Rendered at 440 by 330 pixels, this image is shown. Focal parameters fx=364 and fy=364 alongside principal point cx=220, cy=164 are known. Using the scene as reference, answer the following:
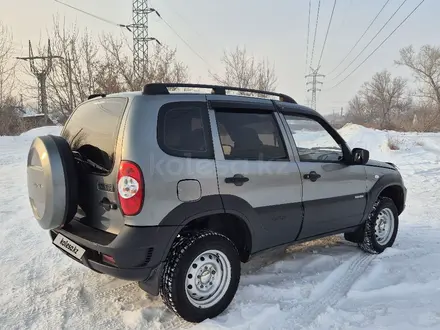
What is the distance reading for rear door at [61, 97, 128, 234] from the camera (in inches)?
110

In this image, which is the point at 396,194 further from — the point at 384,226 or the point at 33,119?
the point at 33,119

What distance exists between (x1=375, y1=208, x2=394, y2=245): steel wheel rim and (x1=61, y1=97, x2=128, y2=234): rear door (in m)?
3.42

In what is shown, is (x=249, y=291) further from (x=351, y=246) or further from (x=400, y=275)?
(x=351, y=246)

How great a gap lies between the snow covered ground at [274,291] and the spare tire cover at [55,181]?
2.69ft

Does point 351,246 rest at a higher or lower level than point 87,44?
lower

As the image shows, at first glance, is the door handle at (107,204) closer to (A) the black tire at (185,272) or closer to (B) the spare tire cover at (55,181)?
(B) the spare tire cover at (55,181)

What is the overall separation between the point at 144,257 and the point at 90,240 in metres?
0.47

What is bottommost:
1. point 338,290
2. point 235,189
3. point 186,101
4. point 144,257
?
point 338,290

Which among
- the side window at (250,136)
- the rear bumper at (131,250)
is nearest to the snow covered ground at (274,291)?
the rear bumper at (131,250)

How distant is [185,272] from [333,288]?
5.29 feet

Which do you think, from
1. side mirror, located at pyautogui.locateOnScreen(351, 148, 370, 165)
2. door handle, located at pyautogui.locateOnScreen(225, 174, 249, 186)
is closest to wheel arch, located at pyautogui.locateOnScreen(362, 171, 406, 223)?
side mirror, located at pyautogui.locateOnScreen(351, 148, 370, 165)

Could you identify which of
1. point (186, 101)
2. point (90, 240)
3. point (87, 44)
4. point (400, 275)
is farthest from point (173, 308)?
point (87, 44)

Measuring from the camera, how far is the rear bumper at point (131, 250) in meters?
2.66

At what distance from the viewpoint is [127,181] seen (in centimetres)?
264
